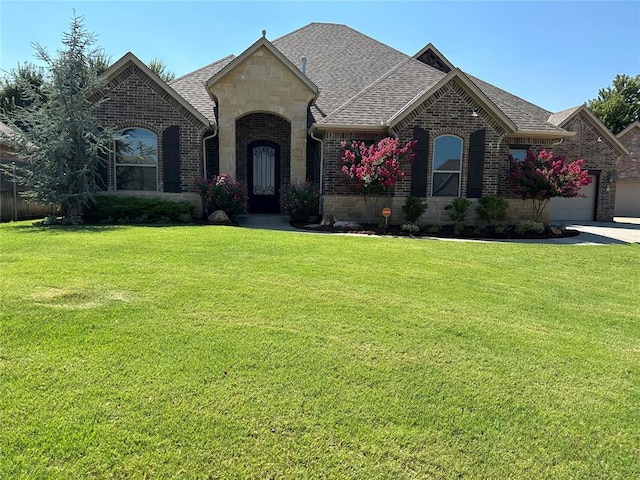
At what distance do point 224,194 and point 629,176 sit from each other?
79.5 feet

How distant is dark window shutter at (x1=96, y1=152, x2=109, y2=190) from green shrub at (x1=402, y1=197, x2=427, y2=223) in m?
9.83

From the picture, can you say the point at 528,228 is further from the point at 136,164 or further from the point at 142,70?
the point at 142,70

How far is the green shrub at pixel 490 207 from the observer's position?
13.9 meters

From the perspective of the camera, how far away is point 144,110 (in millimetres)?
13914

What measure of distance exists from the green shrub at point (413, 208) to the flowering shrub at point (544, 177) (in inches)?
135

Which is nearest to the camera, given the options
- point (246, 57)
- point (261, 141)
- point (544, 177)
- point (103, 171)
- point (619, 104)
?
point (544, 177)

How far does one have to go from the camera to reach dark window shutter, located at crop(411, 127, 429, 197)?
1380 centimetres

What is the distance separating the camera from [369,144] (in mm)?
14359

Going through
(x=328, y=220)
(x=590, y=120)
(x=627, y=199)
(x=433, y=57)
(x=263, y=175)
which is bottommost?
(x=328, y=220)

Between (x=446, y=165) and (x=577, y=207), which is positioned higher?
(x=446, y=165)

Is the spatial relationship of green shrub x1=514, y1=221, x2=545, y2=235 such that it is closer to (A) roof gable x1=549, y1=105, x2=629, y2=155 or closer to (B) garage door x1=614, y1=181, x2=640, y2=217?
(A) roof gable x1=549, y1=105, x2=629, y2=155

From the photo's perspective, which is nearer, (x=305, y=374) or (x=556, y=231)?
(x=305, y=374)

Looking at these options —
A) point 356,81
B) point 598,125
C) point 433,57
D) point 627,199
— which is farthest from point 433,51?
point 627,199

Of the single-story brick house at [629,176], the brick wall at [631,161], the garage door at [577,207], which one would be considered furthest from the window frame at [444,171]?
the brick wall at [631,161]
